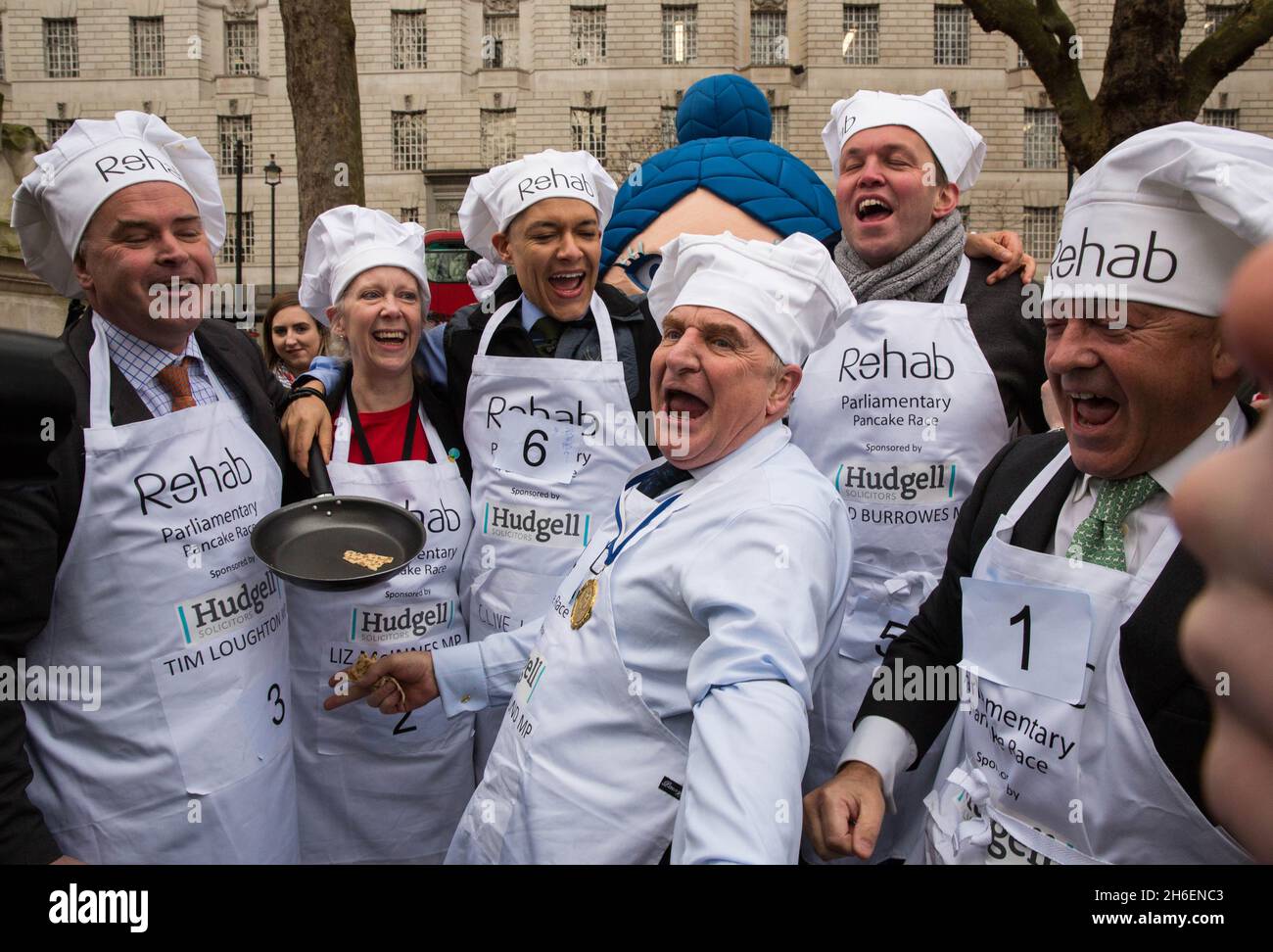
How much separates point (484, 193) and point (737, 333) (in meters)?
1.46

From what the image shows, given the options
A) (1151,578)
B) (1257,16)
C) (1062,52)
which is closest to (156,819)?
(1151,578)

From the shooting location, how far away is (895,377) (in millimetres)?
2674

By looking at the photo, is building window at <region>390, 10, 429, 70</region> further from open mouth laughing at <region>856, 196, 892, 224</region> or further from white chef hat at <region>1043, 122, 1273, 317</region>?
white chef hat at <region>1043, 122, 1273, 317</region>

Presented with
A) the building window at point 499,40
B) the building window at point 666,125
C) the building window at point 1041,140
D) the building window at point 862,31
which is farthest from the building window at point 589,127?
the building window at point 1041,140

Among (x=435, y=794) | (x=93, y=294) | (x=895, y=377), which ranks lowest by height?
(x=435, y=794)

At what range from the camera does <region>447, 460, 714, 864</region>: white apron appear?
5.72 feet

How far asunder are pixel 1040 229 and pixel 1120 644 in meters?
28.0

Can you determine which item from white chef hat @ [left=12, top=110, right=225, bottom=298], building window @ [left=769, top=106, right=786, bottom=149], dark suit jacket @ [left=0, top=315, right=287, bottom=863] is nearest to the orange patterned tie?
dark suit jacket @ [left=0, top=315, right=287, bottom=863]

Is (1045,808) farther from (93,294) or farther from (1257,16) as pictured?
(1257,16)

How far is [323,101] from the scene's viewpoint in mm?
7305

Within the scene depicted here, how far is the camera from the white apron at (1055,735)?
1.49 m

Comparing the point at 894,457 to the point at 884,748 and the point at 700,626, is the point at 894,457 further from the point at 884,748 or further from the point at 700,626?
the point at 700,626

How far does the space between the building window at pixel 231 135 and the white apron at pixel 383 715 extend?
1110 inches

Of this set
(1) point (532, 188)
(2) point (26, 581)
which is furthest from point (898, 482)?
(2) point (26, 581)
